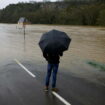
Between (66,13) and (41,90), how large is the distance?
112508mm

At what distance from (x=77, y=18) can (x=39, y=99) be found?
98.6 meters

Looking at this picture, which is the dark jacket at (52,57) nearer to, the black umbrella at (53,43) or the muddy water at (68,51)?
the black umbrella at (53,43)

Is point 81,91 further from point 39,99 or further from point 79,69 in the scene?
point 79,69

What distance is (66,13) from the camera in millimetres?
120625

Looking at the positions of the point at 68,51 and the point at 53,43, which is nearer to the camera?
the point at 53,43

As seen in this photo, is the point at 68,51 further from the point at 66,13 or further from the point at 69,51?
the point at 66,13

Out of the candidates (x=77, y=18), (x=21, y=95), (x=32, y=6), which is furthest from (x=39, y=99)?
(x=32, y=6)

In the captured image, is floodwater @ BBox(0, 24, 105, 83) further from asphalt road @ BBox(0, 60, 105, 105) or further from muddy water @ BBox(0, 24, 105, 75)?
asphalt road @ BBox(0, 60, 105, 105)

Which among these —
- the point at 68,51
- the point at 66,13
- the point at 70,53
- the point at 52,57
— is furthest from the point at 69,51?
the point at 66,13

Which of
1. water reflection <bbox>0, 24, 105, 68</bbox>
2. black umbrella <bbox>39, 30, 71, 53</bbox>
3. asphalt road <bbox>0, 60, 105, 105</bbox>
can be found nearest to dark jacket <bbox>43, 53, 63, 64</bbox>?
black umbrella <bbox>39, 30, 71, 53</bbox>

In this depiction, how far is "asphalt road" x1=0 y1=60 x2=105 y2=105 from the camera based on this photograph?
820 centimetres

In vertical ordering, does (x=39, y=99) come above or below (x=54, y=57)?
below

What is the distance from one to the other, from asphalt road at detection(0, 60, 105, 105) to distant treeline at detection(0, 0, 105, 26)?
76183 millimetres

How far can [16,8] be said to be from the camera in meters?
192
